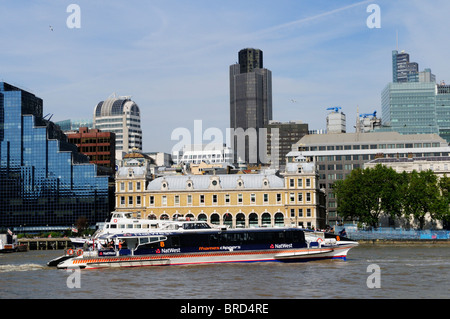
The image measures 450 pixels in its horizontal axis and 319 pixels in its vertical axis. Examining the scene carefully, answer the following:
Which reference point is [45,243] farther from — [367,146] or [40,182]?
[367,146]

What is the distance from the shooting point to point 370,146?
194875 mm

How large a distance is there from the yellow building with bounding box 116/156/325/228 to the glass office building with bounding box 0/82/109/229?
19.9m

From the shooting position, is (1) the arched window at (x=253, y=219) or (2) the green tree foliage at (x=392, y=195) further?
(1) the arched window at (x=253, y=219)

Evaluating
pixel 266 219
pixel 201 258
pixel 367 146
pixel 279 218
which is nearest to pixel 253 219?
pixel 266 219

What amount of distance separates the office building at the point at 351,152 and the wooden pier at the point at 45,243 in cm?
6637

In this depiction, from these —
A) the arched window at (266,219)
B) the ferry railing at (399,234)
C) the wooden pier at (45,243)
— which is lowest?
the wooden pier at (45,243)

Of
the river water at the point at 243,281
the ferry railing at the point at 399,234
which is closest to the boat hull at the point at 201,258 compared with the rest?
the river water at the point at 243,281

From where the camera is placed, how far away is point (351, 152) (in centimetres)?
19100

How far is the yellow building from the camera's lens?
151 meters

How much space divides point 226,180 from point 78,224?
1532 inches

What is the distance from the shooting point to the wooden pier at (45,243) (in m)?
145

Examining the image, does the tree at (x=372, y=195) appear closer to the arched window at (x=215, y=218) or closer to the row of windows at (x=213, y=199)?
the row of windows at (x=213, y=199)
